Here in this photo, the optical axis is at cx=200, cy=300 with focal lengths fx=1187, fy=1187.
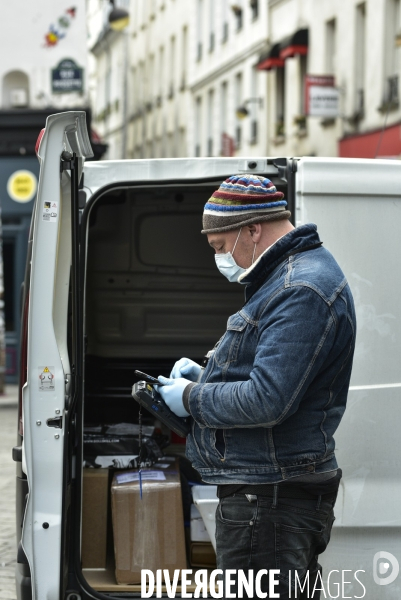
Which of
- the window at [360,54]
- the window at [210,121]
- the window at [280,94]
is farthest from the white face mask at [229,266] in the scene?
the window at [210,121]

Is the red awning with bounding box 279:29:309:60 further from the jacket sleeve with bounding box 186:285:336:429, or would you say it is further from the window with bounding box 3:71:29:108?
the jacket sleeve with bounding box 186:285:336:429

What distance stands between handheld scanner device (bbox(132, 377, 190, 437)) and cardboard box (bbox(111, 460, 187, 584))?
1.56 meters

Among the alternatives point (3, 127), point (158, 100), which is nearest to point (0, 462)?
point (3, 127)

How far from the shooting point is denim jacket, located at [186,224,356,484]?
339 centimetres

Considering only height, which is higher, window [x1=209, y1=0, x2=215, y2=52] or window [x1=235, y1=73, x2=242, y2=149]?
window [x1=209, y1=0, x2=215, y2=52]

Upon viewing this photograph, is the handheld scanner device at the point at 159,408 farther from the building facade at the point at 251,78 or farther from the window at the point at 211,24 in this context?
the window at the point at 211,24

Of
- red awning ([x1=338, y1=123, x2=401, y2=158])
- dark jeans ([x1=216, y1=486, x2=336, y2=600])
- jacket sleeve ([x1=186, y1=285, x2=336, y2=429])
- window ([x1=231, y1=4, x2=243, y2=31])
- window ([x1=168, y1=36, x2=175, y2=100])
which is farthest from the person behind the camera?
window ([x1=168, y1=36, x2=175, y2=100])

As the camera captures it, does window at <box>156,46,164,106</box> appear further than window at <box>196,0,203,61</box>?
Yes

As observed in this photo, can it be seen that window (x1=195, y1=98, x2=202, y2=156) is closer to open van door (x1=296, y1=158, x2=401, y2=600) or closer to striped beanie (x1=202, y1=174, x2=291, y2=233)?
open van door (x1=296, y1=158, x2=401, y2=600)

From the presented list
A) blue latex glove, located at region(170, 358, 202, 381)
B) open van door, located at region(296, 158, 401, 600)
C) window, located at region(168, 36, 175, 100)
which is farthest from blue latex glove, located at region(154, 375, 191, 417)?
window, located at region(168, 36, 175, 100)

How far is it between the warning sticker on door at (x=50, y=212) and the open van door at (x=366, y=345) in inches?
37.6

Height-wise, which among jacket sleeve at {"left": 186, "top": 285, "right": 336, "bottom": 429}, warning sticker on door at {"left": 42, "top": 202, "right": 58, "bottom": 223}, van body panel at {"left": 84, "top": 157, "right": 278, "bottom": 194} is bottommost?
jacket sleeve at {"left": 186, "top": 285, "right": 336, "bottom": 429}

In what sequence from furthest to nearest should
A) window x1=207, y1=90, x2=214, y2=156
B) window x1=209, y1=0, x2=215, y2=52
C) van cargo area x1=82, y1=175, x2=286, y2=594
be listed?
window x1=207, y1=90, x2=214, y2=156
window x1=209, y1=0, x2=215, y2=52
van cargo area x1=82, y1=175, x2=286, y2=594

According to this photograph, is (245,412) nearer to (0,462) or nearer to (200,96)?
(0,462)
